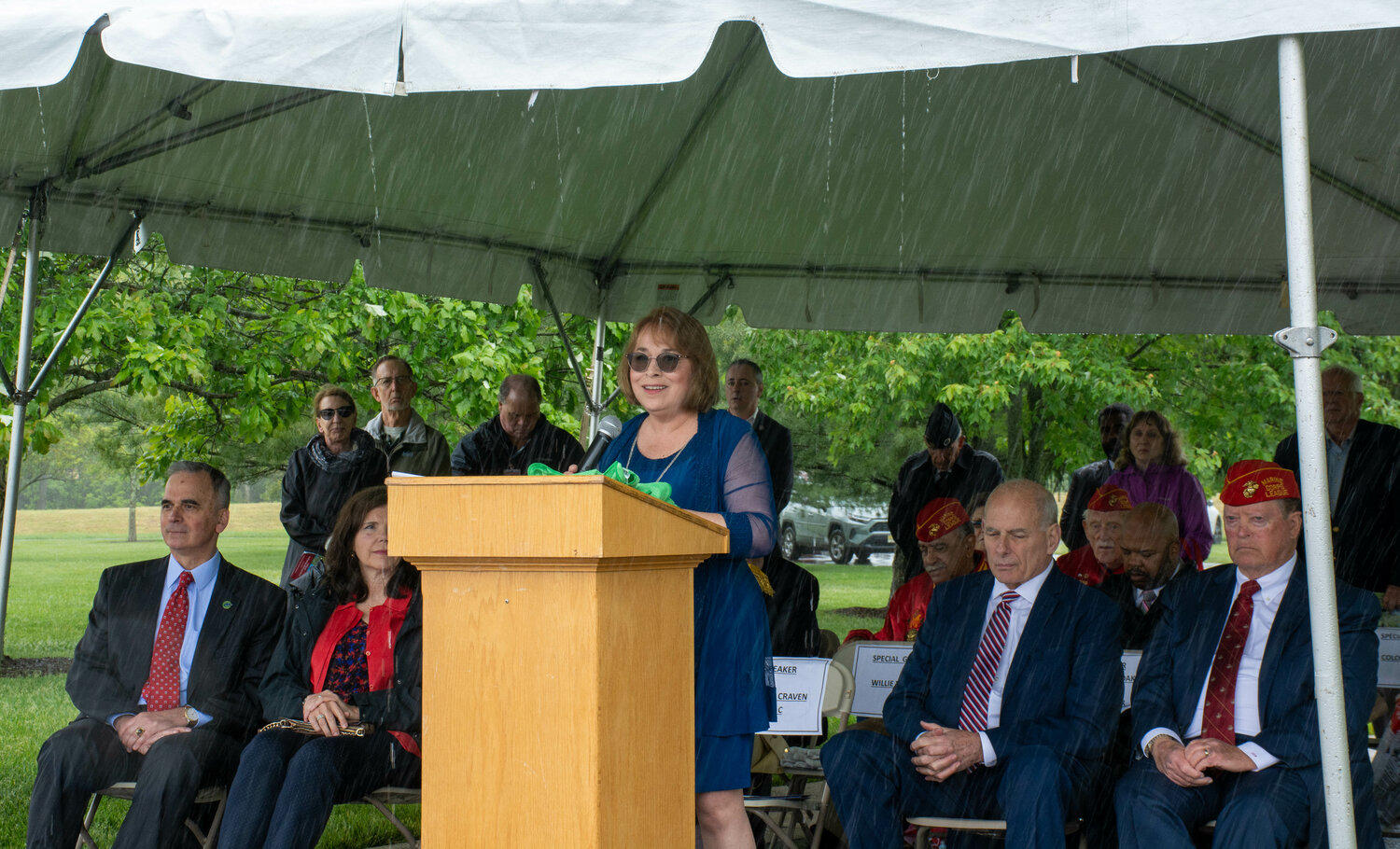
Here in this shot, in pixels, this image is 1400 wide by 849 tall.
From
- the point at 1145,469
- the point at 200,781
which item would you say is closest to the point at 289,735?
the point at 200,781

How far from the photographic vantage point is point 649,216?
7.18 meters

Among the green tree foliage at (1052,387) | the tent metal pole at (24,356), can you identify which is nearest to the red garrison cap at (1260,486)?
the tent metal pole at (24,356)

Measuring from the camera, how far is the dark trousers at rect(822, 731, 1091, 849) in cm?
340

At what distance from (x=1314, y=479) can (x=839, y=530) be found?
77.9 feet

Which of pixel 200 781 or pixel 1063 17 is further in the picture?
pixel 200 781

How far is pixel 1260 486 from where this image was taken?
3711 mm

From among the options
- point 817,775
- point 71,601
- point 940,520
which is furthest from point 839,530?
point 817,775

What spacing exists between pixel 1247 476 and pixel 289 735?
9.99ft

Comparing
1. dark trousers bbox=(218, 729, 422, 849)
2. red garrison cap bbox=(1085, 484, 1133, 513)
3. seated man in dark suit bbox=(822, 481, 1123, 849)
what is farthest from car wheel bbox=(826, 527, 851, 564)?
dark trousers bbox=(218, 729, 422, 849)

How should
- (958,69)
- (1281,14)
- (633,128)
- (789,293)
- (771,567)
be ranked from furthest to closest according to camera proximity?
(789,293)
(633,128)
(771,567)
(958,69)
(1281,14)

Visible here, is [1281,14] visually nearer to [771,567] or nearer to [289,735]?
[289,735]

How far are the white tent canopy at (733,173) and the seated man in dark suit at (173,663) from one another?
1717 mm

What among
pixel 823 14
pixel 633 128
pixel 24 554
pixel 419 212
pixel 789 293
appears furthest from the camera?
pixel 24 554

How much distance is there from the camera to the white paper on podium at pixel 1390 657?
4.46 metres
